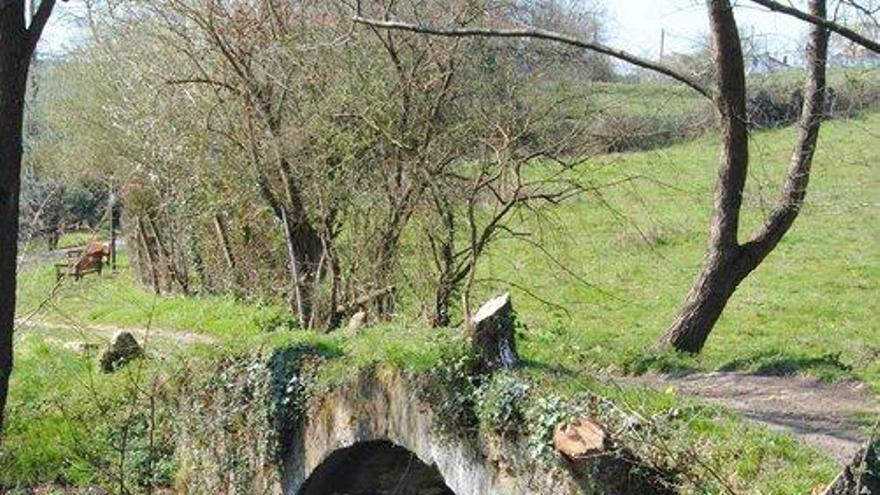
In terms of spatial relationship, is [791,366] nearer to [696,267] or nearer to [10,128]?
[10,128]

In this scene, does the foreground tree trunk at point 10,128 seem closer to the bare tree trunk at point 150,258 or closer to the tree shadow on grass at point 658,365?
the tree shadow on grass at point 658,365

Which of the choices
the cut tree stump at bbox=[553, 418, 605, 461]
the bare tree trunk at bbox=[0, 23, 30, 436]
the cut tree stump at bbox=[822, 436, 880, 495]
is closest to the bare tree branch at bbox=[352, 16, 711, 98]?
the cut tree stump at bbox=[553, 418, 605, 461]

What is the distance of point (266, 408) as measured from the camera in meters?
10.2

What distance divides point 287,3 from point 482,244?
4438 millimetres

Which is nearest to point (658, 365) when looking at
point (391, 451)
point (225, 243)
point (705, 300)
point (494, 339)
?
point (705, 300)

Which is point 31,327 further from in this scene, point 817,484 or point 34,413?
point 817,484

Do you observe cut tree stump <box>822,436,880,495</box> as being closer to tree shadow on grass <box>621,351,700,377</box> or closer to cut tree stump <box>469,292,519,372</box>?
cut tree stump <box>469,292,519,372</box>

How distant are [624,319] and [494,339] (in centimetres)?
1007

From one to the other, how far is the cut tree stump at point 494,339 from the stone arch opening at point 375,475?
7.26ft

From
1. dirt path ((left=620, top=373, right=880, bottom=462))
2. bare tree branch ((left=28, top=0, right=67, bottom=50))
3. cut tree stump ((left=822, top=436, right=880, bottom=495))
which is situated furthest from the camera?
bare tree branch ((left=28, top=0, right=67, bottom=50))

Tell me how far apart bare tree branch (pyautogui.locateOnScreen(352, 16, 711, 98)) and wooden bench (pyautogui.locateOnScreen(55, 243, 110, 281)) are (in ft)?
54.5

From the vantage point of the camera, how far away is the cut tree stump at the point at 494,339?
798 centimetres

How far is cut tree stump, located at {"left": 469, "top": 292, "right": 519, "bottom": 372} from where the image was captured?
7977 mm

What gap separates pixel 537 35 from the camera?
7.68 metres
